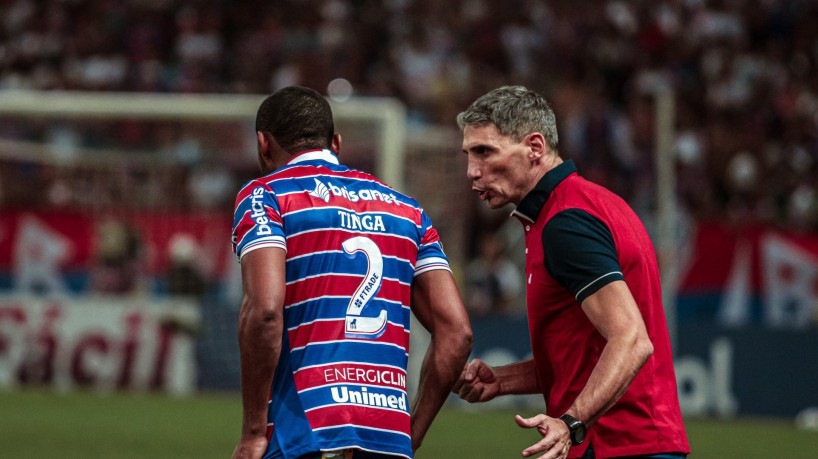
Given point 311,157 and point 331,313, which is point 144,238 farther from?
point 331,313

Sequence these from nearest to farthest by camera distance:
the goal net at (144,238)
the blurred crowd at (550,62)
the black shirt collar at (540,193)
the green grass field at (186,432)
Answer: the black shirt collar at (540,193), the green grass field at (186,432), the goal net at (144,238), the blurred crowd at (550,62)

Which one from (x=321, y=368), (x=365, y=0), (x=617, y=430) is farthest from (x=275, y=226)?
(x=365, y=0)

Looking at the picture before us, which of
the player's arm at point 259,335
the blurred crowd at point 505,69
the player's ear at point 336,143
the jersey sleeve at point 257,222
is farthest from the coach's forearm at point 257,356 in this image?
the blurred crowd at point 505,69

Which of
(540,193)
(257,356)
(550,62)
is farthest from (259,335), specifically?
(550,62)

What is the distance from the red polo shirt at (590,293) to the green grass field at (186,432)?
7.02 meters

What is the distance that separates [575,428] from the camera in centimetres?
396

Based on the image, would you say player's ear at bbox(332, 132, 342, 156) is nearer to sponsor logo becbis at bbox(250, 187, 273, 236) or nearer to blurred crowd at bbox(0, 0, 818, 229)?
sponsor logo becbis at bbox(250, 187, 273, 236)

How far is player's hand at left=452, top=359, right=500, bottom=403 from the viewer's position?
5047mm

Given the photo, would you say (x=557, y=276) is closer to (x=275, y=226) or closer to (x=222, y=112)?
(x=275, y=226)

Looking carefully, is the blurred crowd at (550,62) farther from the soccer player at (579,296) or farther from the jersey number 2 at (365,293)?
the jersey number 2 at (365,293)

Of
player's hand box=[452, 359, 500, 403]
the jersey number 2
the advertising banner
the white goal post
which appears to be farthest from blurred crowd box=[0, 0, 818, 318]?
the jersey number 2

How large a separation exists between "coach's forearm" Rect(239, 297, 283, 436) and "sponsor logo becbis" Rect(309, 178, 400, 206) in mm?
458

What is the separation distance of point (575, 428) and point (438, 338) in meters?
0.86

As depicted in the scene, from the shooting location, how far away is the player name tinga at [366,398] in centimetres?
429
